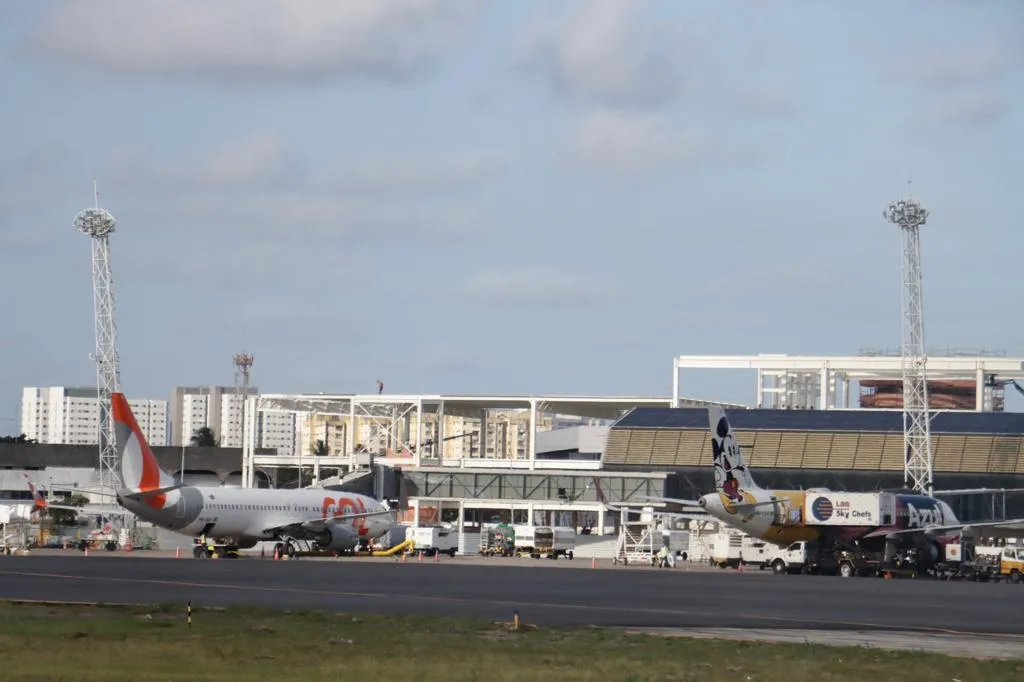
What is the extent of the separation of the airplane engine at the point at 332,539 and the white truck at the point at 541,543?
1486 cm

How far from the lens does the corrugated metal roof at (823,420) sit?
132 meters

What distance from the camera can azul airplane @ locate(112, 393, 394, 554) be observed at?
3278 inches

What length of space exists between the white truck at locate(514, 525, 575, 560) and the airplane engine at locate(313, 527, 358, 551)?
1486 cm

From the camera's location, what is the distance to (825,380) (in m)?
150

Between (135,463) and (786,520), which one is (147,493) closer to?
(135,463)

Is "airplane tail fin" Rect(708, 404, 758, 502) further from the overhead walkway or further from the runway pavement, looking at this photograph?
the overhead walkway

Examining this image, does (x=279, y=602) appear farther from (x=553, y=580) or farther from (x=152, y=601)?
(x=553, y=580)

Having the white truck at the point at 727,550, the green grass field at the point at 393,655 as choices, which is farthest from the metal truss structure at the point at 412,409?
the green grass field at the point at 393,655

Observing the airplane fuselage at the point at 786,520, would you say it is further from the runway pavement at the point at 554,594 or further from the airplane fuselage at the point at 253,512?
the airplane fuselage at the point at 253,512

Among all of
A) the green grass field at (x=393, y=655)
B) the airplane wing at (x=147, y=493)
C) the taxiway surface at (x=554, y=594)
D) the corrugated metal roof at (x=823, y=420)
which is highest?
the corrugated metal roof at (x=823, y=420)

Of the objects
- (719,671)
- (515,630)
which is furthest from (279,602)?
(719,671)

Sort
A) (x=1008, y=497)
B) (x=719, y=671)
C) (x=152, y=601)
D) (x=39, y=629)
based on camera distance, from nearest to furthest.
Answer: (x=719, y=671), (x=39, y=629), (x=152, y=601), (x=1008, y=497)

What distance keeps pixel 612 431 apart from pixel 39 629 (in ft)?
372

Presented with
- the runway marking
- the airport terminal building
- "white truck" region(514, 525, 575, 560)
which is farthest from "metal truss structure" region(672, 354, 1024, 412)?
the runway marking
